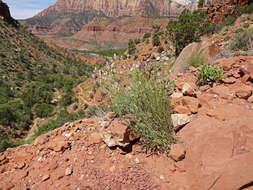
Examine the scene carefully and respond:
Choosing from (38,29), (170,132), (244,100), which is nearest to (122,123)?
(170,132)

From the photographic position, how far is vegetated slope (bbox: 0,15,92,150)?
14.1 meters

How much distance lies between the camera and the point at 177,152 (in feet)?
5.86

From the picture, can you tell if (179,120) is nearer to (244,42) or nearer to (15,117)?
(244,42)

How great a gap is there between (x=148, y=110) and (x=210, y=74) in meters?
1.35

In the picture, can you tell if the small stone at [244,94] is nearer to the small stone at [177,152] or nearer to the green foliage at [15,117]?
the small stone at [177,152]

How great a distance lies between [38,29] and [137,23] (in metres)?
102

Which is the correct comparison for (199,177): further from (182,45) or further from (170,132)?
(182,45)

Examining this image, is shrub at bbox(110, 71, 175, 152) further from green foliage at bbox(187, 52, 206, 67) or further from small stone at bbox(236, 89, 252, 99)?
green foliage at bbox(187, 52, 206, 67)

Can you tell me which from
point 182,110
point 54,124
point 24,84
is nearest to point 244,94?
point 182,110

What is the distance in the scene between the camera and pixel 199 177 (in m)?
1.57

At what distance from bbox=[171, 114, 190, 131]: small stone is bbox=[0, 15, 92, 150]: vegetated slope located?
1085 centimetres

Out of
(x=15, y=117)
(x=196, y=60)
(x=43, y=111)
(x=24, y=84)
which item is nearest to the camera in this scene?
(x=196, y=60)

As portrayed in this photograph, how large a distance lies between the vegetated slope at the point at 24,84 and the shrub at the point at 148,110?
10.4 m

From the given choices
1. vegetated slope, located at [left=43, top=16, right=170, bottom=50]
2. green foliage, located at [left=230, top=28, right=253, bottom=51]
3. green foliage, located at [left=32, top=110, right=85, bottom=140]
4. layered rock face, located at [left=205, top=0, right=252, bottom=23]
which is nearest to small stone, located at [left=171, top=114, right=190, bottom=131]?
green foliage, located at [left=230, top=28, right=253, bottom=51]
